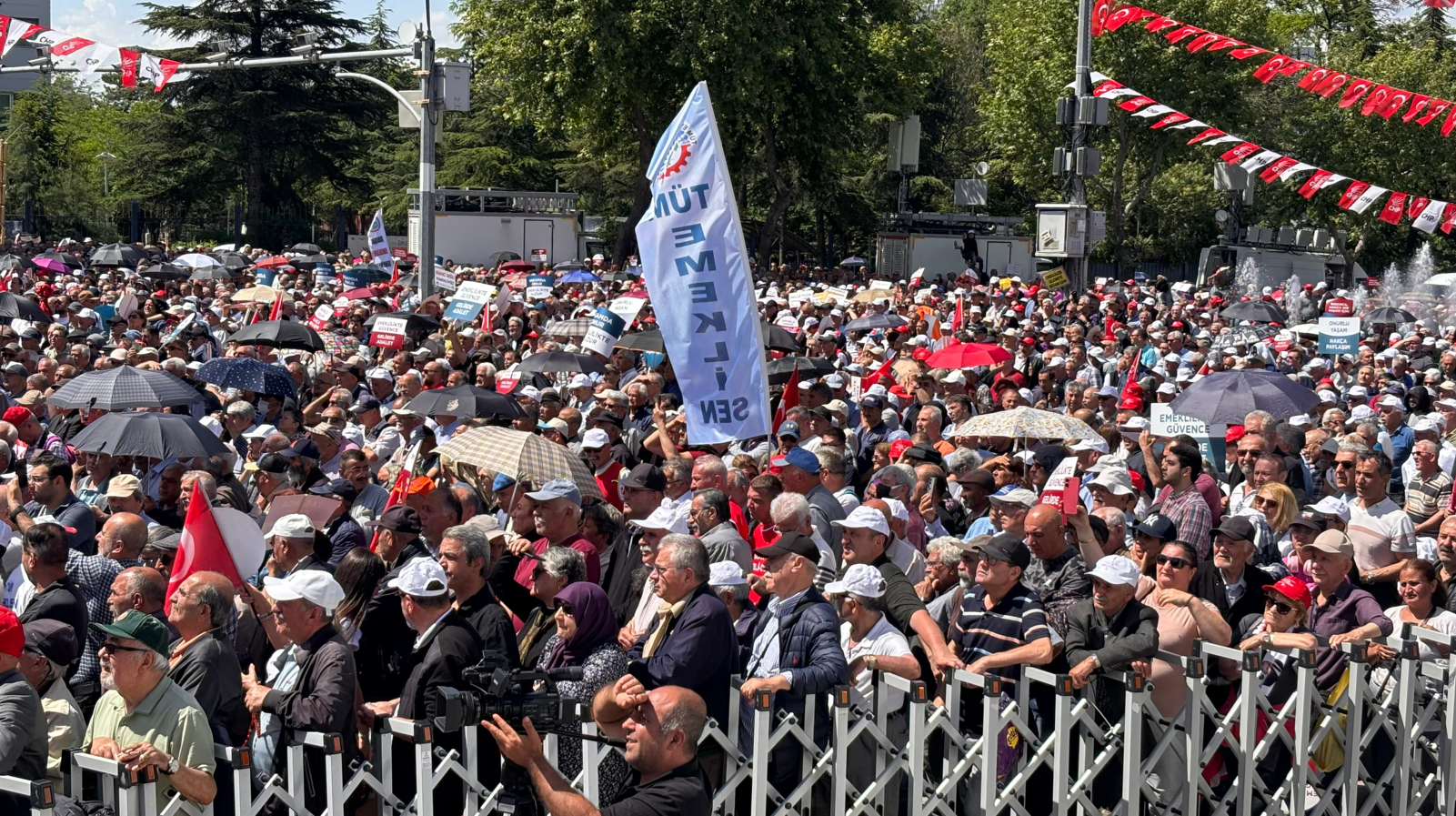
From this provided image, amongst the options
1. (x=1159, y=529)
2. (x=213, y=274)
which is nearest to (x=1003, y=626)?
(x=1159, y=529)

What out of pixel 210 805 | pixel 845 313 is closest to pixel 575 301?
pixel 845 313

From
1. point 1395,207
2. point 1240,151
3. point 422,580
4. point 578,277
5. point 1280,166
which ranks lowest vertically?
point 422,580

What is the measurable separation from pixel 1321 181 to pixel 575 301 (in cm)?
1090

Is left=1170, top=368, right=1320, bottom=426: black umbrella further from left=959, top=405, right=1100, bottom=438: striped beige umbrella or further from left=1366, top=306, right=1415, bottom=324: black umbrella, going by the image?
left=1366, top=306, right=1415, bottom=324: black umbrella

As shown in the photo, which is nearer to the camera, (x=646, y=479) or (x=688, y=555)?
(x=688, y=555)

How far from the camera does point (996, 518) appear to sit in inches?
328

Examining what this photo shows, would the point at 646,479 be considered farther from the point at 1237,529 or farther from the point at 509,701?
the point at 509,701

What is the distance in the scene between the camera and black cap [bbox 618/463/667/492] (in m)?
8.80

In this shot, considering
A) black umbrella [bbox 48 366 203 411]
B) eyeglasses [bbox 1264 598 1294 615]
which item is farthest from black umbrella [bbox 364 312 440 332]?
eyeglasses [bbox 1264 598 1294 615]

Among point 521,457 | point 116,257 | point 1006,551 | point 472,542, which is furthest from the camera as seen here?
point 116,257

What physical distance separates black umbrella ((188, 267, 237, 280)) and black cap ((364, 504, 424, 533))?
23025mm

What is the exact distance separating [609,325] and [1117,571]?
34.6 ft

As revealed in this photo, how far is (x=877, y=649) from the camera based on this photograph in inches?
252

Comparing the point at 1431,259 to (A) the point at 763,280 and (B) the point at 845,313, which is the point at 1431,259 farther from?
(B) the point at 845,313
